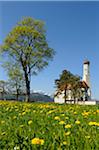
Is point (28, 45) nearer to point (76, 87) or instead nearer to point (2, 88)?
point (76, 87)

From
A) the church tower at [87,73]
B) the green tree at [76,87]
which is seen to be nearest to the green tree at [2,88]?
the church tower at [87,73]

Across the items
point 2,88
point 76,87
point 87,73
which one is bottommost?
point 76,87

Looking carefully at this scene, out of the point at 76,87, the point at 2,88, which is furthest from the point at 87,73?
the point at 2,88

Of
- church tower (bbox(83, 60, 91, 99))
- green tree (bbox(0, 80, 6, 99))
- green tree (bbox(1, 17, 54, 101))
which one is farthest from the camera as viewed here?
green tree (bbox(0, 80, 6, 99))

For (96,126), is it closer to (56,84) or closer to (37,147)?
(37,147)

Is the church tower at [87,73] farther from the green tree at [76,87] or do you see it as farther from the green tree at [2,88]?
the green tree at [2,88]

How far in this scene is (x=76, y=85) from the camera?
63.9 meters

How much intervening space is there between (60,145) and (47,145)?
16 centimetres

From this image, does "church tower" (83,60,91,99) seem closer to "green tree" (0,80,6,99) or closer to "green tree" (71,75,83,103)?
"green tree" (71,75,83,103)

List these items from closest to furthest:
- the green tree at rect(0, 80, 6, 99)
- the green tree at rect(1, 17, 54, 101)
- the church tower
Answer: the green tree at rect(1, 17, 54, 101) < the church tower < the green tree at rect(0, 80, 6, 99)

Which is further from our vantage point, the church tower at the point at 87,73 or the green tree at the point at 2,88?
the green tree at the point at 2,88

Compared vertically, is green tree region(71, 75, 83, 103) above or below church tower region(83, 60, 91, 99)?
below

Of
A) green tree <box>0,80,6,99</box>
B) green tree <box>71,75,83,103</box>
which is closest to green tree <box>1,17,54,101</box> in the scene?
green tree <box>71,75,83,103</box>

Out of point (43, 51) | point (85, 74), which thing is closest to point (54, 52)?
point (43, 51)
